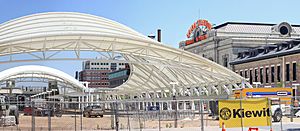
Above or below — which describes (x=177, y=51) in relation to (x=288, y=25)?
below

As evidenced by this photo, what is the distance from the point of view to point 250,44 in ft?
331

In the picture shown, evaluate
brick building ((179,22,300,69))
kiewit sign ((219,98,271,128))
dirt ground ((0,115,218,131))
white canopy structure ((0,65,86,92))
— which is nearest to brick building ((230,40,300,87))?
brick building ((179,22,300,69))

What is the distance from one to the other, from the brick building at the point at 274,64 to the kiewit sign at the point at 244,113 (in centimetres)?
5494

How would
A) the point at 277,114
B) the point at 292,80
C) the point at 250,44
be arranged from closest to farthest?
the point at 277,114
the point at 292,80
the point at 250,44

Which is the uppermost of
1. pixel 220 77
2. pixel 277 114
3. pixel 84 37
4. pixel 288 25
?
pixel 288 25

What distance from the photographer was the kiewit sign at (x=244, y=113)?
21.9m

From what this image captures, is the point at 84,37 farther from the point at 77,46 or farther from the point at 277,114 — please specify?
the point at 277,114

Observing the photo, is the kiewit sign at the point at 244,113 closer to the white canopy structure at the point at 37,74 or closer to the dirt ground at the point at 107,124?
the dirt ground at the point at 107,124

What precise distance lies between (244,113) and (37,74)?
66954mm

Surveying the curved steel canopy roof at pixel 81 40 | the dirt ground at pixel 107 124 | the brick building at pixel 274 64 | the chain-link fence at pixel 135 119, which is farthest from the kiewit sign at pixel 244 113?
the brick building at pixel 274 64

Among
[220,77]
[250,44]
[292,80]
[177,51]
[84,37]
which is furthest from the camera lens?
[250,44]

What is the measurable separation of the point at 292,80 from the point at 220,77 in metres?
26.9

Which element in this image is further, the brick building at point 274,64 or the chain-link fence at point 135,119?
the brick building at point 274,64

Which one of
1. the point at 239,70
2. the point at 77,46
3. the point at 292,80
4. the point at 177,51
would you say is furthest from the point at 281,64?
the point at 77,46
